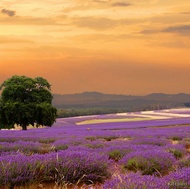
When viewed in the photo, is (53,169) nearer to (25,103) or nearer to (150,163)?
(150,163)

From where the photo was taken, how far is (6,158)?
633 centimetres

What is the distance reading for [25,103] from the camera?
3447cm

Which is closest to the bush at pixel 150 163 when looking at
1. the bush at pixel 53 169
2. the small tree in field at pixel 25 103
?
the bush at pixel 53 169

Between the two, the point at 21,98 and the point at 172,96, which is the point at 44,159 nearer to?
the point at 21,98

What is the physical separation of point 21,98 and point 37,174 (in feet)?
97.1

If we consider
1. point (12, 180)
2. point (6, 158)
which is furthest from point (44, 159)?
point (12, 180)

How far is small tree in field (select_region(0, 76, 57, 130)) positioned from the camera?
33281 mm

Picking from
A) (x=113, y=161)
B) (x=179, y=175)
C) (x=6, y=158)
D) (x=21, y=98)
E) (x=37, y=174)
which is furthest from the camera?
(x=21, y=98)

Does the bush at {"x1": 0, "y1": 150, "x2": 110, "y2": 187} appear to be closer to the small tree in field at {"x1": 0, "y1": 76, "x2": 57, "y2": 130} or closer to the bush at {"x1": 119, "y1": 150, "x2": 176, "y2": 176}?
the bush at {"x1": 119, "y1": 150, "x2": 176, "y2": 176}

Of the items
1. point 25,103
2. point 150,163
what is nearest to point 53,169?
point 150,163

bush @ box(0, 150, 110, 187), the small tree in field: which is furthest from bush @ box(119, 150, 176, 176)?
the small tree in field

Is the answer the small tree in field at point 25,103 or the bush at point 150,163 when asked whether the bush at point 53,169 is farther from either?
the small tree in field at point 25,103

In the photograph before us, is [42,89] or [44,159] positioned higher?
[42,89]

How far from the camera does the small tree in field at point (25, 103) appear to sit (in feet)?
109
